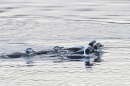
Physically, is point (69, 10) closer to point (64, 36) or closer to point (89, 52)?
point (64, 36)

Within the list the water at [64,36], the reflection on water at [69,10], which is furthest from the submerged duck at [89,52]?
the reflection on water at [69,10]

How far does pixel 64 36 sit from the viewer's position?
21750 millimetres

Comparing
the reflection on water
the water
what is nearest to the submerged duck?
the water

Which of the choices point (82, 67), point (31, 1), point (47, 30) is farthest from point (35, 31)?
point (31, 1)

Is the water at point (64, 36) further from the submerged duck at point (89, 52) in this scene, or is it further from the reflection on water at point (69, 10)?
the submerged duck at point (89, 52)

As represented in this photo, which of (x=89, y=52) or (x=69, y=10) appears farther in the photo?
(x=69, y=10)

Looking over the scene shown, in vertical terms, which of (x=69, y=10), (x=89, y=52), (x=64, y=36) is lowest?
(x=89, y=52)

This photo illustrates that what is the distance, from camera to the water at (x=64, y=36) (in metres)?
14.6

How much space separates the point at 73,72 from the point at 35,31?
8.18 meters

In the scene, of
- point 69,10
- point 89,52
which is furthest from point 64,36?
point 69,10

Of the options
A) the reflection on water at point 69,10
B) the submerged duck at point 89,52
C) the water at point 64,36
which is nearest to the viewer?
the water at point 64,36

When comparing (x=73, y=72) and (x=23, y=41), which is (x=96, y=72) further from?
(x=23, y=41)

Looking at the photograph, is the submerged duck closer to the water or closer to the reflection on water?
the water

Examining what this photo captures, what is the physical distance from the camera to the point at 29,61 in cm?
1728
